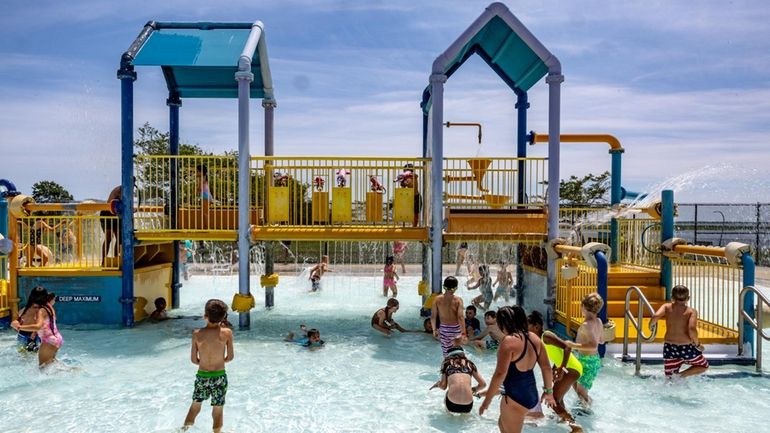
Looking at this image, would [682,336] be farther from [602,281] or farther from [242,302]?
[242,302]

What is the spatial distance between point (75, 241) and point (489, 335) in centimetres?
811

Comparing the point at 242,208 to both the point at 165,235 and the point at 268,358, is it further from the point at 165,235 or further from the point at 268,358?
the point at 268,358

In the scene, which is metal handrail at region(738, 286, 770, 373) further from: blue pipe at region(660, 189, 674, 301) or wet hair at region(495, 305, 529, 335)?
wet hair at region(495, 305, 529, 335)

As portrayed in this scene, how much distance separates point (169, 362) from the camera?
30.0ft

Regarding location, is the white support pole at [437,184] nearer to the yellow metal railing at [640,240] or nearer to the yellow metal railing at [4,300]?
the yellow metal railing at [640,240]

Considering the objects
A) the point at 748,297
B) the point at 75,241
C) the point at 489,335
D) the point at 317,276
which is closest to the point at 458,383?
the point at 489,335

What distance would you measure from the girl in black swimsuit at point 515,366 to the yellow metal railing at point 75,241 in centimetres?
877

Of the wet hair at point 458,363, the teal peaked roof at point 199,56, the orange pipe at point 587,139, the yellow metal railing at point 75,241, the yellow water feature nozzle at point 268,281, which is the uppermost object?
the teal peaked roof at point 199,56

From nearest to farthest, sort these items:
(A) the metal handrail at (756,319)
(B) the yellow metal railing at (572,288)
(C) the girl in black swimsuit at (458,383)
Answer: (C) the girl in black swimsuit at (458,383) < (A) the metal handrail at (756,319) < (B) the yellow metal railing at (572,288)

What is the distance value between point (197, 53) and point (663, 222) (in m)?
8.90

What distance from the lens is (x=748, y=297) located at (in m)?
8.43

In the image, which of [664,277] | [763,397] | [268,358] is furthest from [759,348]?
[268,358]

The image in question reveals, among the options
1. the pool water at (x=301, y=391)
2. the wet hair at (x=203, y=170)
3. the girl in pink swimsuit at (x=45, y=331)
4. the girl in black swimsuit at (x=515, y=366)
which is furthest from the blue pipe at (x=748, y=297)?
the girl in pink swimsuit at (x=45, y=331)

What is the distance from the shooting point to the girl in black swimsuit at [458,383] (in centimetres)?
652
